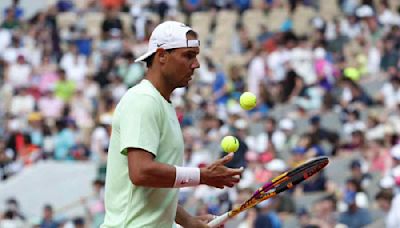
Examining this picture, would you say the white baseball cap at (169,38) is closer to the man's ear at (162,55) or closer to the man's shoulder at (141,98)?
the man's ear at (162,55)

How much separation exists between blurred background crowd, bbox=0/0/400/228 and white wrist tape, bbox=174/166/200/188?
6.80 m

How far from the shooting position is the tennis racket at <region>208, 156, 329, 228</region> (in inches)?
270

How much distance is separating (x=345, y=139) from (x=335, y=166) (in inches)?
41.5

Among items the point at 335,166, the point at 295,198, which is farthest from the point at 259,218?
the point at 335,166

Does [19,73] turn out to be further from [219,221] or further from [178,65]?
[178,65]

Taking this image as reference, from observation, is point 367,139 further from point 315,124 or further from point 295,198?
point 295,198

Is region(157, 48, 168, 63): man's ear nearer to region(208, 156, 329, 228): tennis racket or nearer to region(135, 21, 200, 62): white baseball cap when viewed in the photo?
region(135, 21, 200, 62): white baseball cap

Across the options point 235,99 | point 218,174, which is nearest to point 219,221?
point 218,174

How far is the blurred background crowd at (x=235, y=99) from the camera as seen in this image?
1530 centimetres

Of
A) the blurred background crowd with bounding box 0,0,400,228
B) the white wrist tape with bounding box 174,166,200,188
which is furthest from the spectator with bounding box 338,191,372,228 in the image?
the white wrist tape with bounding box 174,166,200,188

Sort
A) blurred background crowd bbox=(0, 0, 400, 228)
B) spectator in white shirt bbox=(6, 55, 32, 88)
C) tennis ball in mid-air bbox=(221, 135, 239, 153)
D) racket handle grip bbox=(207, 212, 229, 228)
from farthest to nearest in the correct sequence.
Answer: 1. spectator in white shirt bbox=(6, 55, 32, 88)
2. blurred background crowd bbox=(0, 0, 400, 228)
3. racket handle grip bbox=(207, 212, 229, 228)
4. tennis ball in mid-air bbox=(221, 135, 239, 153)

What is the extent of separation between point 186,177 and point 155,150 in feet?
0.74

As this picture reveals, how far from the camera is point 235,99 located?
1948cm

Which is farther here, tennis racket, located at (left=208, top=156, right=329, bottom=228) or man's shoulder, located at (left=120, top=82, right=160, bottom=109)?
tennis racket, located at (left=208, top=156, right=329, bottom=228)
